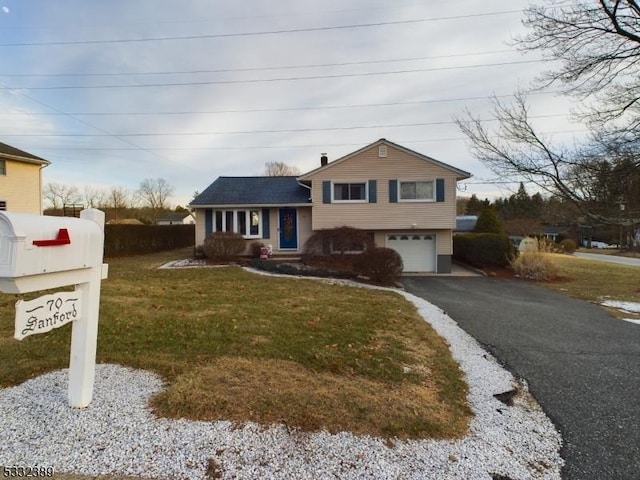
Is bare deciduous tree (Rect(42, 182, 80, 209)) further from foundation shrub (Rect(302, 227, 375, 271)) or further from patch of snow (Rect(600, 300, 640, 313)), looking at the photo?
patch of snow (Rect(600, 300, 640, 313))

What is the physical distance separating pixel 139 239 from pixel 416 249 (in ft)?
52.4

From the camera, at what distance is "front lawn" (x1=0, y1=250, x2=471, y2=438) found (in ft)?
9.65

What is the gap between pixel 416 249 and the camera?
53.2 feet

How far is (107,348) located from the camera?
436 cm

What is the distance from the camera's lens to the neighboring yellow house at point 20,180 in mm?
19578

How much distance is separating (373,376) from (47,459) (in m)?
2.88

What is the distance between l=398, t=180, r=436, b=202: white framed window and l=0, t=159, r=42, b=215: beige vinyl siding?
69.9 ft

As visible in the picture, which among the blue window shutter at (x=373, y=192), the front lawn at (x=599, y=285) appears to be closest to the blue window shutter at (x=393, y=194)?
the blue window shutter at (x=373, y=192)

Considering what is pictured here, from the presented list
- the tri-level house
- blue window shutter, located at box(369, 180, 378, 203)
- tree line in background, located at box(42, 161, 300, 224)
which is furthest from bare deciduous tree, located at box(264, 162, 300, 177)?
blue window shutter, located at box(369, 180, 378, 203)

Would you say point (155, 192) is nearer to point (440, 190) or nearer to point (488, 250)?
point (440, 190)

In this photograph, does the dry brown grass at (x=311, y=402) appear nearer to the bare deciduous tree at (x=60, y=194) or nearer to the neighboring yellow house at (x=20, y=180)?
the neighboring yellow house at (x=20, y=180)

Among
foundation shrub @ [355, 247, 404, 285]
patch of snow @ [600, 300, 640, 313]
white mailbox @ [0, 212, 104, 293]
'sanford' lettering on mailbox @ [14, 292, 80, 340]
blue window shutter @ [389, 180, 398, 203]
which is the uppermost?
blue window shutter @ [389, 180, 398, 203]

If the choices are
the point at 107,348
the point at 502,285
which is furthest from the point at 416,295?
the point at 107,348

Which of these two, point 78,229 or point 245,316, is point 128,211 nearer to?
point 245,316
